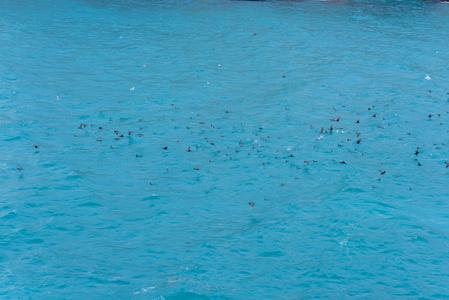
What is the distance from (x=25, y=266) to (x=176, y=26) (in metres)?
27.9

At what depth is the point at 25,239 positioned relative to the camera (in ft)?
41.0

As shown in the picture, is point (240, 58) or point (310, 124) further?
point (240, 58)

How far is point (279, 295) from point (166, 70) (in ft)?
58.8

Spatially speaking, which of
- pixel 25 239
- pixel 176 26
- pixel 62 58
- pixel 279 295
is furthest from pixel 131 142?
pixel 176 26

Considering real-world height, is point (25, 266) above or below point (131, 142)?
below

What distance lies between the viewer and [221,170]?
1608cm

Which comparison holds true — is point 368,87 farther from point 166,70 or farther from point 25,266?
point 25,266

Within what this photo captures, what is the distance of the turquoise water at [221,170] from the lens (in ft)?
37.5

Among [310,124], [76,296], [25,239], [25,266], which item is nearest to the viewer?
[76,296]

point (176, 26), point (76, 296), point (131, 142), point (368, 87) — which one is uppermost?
point (176, 26)

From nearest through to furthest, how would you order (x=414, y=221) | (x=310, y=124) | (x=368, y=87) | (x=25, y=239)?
1. (x=25, y=239)
2. (x=414, y=221)
3. (x=310, y=124)
4. (x=368, y=87)

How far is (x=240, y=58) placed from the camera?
28.8 meters

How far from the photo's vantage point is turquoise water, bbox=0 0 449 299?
11438 mm

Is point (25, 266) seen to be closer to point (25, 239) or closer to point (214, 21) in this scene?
point (25, 239)
